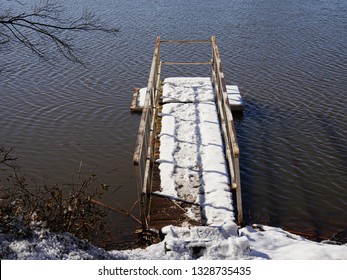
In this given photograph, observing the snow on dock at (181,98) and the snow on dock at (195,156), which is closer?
Result: the snow on dock at (195,156)

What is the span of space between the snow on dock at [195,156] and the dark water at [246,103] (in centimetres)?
112

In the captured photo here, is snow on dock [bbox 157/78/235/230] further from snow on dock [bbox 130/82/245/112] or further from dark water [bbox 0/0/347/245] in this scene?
dark water [bbox 0/0/347/245]

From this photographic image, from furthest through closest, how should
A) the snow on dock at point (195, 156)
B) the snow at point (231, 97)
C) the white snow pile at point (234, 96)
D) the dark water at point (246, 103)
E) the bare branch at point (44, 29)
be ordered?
the white snow pile at point (234, 96)
the snow at point (231, 97)
the dark water at point (246, 103)
the snow on dock at point (195, 156)
the bare branch at point (44, 29)

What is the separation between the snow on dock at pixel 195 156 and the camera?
9.07 m

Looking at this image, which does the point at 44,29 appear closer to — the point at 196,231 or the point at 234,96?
the point at 234,96

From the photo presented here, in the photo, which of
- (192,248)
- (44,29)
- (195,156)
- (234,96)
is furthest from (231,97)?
(192,248)

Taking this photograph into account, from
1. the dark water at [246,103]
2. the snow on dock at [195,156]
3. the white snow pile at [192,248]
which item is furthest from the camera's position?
the dark water at [246,103]

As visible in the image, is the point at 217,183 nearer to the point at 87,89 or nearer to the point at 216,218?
the point at 216,218

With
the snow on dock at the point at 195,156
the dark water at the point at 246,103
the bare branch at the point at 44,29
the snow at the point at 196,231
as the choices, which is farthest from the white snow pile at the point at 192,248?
the bare branch at the point at 44,29

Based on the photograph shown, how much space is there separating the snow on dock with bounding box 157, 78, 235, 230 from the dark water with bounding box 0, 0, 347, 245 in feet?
3.68

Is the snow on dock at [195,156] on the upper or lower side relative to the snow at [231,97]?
lower

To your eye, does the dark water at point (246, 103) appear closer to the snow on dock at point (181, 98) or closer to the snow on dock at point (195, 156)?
the snow on dock at point (181, 98)

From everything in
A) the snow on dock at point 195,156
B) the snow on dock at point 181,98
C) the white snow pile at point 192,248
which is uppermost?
the snow on dock at point 181,98

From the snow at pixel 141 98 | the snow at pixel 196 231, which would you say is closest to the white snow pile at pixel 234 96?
the snow at pixel 196 231
